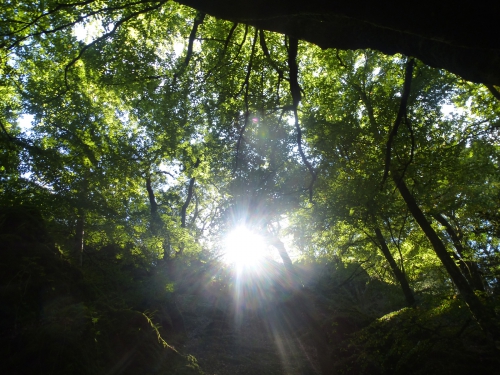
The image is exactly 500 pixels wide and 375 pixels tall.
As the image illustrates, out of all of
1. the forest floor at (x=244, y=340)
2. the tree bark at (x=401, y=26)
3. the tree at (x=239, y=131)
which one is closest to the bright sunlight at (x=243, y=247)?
the tree at (x=239, y=131)

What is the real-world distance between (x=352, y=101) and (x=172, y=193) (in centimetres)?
1274

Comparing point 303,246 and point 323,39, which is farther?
point 303,246

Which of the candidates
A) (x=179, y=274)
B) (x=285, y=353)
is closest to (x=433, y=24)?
(x=285, y=353)

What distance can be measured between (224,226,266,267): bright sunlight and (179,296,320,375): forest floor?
2764 millimetres

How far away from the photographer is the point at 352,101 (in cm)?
984

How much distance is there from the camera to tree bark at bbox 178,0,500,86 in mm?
1421

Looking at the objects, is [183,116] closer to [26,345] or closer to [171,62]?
[171,62]

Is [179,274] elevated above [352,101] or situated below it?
below

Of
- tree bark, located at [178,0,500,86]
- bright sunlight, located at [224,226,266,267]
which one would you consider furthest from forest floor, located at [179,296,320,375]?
tree bark, located at [178,0,500,86]

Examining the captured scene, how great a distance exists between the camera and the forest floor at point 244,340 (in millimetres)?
9383

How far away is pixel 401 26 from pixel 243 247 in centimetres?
1636

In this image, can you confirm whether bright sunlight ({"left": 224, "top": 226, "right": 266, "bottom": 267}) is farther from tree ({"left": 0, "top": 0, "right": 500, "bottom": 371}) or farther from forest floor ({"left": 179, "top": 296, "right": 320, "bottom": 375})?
forest floor ({"left": 179, "top": 296, "right": 320, "bottom": 375})

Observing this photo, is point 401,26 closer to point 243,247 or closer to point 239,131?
point 239,131

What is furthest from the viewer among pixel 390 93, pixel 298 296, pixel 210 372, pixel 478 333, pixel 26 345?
pixel 298 296
